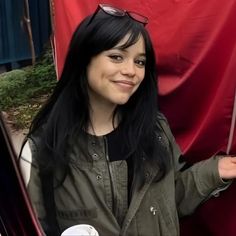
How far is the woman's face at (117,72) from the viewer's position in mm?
1888

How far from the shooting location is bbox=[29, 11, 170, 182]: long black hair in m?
1.89

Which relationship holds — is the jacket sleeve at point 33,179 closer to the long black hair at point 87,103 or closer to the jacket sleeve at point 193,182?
the long black hair at point 87,103

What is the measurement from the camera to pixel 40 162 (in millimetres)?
1917

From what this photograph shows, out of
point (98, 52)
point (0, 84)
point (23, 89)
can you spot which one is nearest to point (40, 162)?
point (98, 52)

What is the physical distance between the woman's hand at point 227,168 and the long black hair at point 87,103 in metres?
0.24

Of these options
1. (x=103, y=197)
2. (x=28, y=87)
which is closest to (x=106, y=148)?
(x=103, y=197)

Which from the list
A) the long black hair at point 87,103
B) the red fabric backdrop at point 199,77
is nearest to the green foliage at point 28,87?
the red fabric backdrop at point 199,77

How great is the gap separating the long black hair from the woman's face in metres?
0.03

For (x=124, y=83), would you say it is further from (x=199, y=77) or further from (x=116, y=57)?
(x=199, y=77)

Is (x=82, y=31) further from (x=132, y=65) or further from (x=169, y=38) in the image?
(x=169, y=38)

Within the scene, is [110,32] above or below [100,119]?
above

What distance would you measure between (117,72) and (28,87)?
15.0ft

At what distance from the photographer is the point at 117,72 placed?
189 centimetres

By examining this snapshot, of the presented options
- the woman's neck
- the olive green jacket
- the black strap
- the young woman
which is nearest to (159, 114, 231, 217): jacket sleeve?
the young woman
